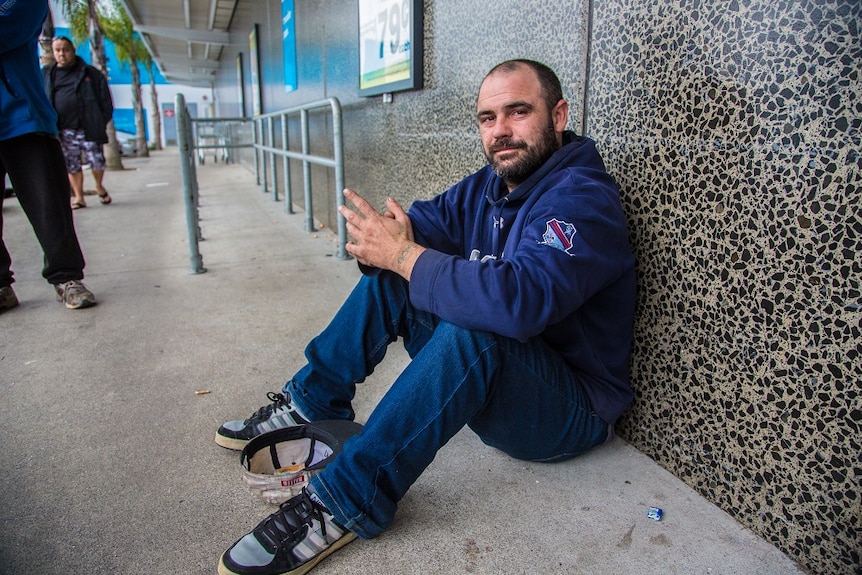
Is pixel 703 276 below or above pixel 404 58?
below

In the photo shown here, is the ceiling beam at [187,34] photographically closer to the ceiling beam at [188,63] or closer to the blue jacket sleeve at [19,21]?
the ceiling beam at [188,63]

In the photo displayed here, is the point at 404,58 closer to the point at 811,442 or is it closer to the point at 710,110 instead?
the point at 710,110

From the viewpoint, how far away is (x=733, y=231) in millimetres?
1317

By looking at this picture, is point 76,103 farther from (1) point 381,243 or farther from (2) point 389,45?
(1) point 381,243

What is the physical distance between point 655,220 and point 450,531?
0.93 m

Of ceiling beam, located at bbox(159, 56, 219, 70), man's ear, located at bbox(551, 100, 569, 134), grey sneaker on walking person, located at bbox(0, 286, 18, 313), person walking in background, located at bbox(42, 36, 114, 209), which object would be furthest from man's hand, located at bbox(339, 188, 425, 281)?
ceiling beam, located at bbox(159, 56, 219, 70)

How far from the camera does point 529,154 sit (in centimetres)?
157

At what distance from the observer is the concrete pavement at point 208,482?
130 centimetres

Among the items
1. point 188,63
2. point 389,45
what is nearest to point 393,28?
point 389,45

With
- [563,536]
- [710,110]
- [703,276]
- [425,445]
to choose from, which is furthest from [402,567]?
[710,110]

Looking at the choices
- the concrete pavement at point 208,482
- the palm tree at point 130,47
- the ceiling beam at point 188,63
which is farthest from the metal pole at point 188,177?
the palm tree at point 130,47

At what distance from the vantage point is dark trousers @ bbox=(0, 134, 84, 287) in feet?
8.74

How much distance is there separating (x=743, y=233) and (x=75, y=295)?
2.95 meters

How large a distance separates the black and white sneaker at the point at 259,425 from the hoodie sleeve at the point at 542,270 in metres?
0.62
